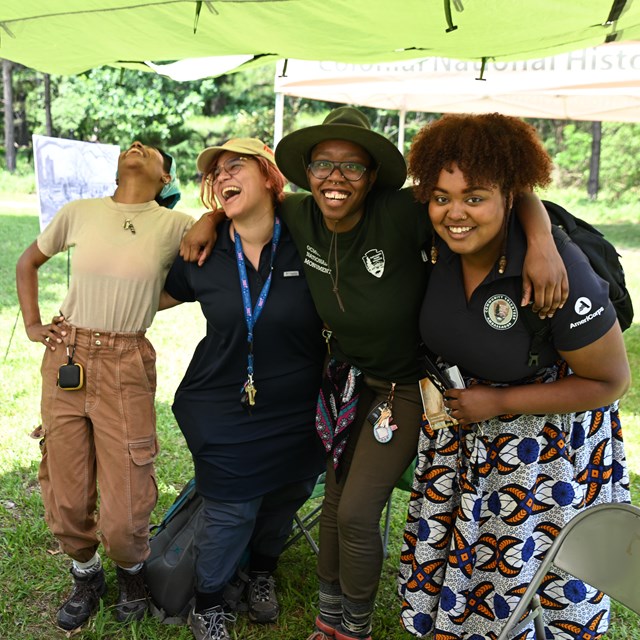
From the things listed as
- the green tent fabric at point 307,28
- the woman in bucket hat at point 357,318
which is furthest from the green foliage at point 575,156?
the woman in bucket hat at point 357,318

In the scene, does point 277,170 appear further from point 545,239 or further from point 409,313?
Answer: point 545,239

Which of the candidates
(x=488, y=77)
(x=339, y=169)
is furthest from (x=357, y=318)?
(x=488, y=77)

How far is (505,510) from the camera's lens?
8.13 feet

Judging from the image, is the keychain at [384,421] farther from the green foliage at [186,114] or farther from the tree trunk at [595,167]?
the tree trunk at [595,167]

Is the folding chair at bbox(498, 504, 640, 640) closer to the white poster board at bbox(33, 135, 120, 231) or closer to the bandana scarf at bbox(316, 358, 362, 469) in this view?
the bandana scarf at bbox(316, 358, 362, 469)

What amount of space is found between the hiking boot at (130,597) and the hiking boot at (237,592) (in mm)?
365

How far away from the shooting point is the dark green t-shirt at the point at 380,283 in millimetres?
2598

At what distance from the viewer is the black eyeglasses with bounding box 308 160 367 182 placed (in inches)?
102

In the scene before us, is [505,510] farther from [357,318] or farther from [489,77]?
[489,77]

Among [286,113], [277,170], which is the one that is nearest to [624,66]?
[277,170]

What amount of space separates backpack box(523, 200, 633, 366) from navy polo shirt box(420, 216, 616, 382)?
2cm

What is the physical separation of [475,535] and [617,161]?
30.1 meters

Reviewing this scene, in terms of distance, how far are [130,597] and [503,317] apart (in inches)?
82.6

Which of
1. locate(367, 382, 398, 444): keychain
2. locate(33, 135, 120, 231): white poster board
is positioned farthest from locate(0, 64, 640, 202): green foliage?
locate(367, 382, 398, 444): keychain
